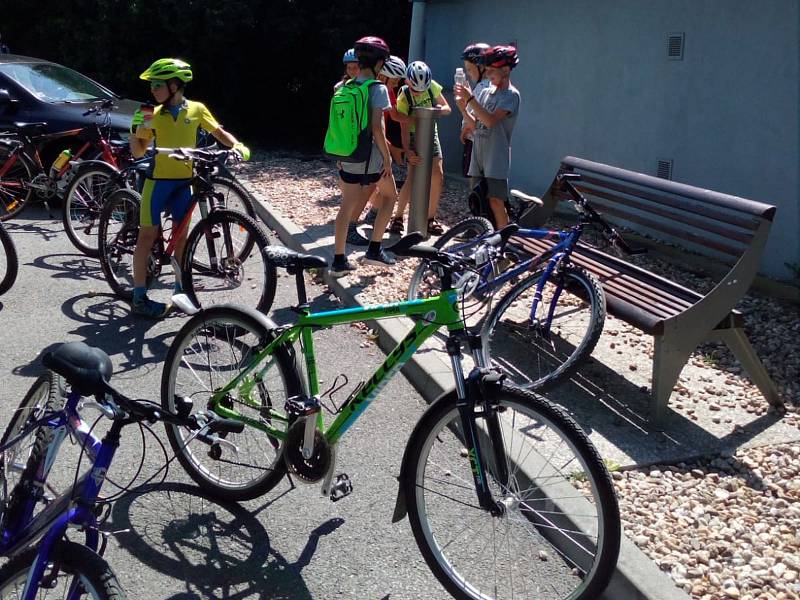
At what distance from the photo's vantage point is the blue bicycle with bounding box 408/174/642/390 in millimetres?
4832

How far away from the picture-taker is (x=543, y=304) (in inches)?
225

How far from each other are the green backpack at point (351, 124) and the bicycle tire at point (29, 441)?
4005mm

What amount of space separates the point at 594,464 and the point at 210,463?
6.29 ft

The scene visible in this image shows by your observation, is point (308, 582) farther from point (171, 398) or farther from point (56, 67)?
point (56, 67)

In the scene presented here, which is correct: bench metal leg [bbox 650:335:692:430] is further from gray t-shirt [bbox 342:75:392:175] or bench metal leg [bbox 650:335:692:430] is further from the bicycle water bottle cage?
gray t-shirt [bbox 342:75:392:175]

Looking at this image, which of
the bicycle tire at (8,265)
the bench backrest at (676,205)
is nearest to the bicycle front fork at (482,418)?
the bench backrest at (676,205)

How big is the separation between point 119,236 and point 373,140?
2.17 metres

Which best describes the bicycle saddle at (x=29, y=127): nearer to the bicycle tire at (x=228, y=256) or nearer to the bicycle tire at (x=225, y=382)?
the bicycle tire at (x=228, y=256)

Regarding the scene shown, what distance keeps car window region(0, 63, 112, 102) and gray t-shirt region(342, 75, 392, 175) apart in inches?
211

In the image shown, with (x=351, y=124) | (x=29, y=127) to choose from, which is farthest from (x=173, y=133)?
(x=29, y=127)

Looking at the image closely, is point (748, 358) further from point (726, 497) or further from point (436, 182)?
point (436, 182)

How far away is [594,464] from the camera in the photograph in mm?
2865

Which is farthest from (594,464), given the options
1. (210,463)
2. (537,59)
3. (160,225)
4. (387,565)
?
(537,59)


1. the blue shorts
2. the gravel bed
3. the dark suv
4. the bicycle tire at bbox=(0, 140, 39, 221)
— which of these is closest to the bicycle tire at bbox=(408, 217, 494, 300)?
the gravel bed
